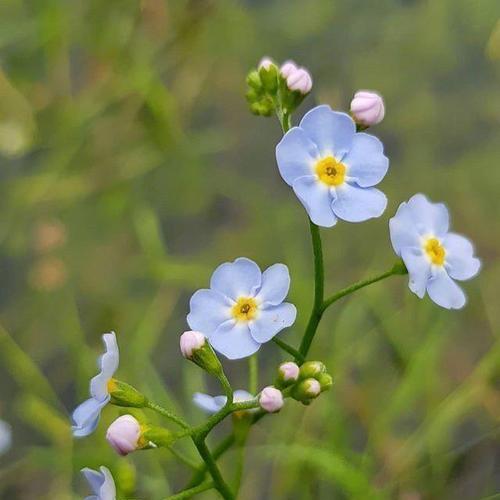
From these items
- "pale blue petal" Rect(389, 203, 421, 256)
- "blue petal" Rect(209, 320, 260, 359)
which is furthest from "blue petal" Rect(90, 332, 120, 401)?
"pale blue petal" Rect(389, 203, 421, 256)

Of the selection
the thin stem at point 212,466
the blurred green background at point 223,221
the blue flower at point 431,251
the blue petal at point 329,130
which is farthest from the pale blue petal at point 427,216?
the blurred green background at point 223,221

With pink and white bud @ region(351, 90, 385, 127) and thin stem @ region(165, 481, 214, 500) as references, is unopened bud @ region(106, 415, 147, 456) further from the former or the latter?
pink and white bud @ region(351, 90, 385, 127)

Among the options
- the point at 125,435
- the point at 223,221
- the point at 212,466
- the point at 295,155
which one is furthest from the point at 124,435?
the point at 223,221

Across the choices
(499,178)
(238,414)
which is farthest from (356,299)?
(238,414)

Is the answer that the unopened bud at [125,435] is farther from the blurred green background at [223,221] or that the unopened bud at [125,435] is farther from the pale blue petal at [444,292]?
the blurred green background at [223,221]

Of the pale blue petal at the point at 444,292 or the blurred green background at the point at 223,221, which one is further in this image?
the blurred green background at the point at 223,221

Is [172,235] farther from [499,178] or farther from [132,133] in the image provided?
[499,178]
